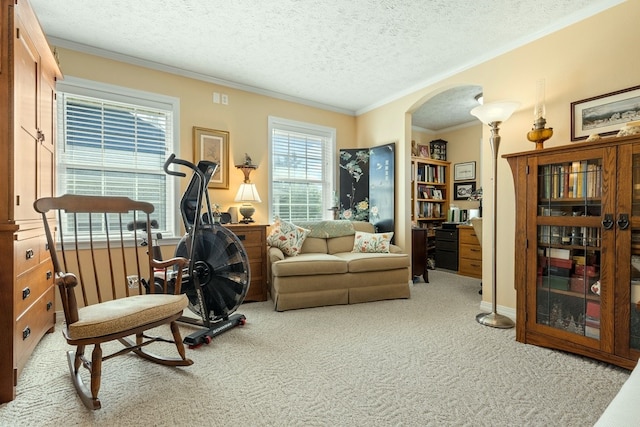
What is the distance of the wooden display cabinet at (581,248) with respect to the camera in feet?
6.16

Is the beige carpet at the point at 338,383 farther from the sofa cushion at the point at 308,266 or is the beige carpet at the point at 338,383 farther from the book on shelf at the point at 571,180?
the book on shelf at the point at 571,180

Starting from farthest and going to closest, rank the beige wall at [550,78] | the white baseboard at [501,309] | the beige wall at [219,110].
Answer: the beige wall at [219,110]
the white baseboard at [501,309]
the beige wall at [550,78]

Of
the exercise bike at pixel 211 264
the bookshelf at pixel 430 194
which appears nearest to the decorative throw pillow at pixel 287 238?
the exercise bike at pixel 211 264

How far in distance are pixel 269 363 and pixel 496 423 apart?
1.30 meters

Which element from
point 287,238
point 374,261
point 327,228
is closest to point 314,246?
point 327,228

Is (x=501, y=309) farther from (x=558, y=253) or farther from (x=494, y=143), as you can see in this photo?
(x=494, y=143)

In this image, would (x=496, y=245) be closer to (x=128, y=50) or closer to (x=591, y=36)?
(x=591, y=36)

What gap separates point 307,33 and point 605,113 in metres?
2.46

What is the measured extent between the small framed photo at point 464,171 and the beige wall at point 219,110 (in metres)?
2.69

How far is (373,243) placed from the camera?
3814 mm

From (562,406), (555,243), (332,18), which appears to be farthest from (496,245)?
(332,18)

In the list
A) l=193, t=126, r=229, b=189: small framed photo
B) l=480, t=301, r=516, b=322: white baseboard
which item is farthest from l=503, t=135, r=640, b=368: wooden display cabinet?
l=193, t=126, r=229, b=189: small framed photo

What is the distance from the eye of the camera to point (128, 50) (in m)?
3.07

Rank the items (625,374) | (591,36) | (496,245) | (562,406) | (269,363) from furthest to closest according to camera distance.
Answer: (496,245), (591,36), (269,363), (625,374), (562,406)
